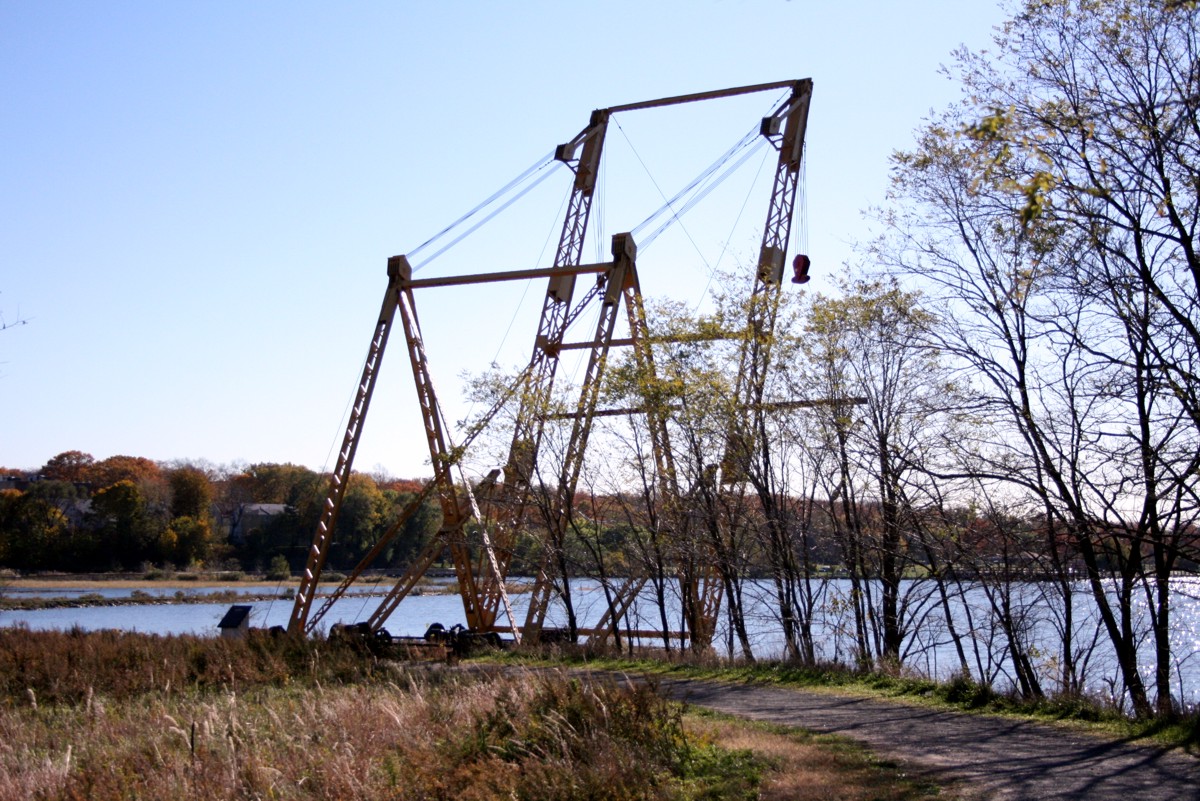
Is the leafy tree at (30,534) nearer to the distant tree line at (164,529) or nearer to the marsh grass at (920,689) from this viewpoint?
the distant tree line at (164,529)

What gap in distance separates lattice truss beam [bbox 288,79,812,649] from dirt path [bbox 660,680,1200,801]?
7.72 metres

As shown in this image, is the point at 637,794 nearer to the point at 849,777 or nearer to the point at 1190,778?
the point at 849,777

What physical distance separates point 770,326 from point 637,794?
41.7 ft

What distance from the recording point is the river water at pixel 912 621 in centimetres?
1504

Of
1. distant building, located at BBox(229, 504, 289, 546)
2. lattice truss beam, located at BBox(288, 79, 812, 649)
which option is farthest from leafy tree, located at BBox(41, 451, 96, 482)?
lattice truss beam, located at BBox(288, 79, 812, 649)

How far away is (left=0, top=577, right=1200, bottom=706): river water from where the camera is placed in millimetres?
15041

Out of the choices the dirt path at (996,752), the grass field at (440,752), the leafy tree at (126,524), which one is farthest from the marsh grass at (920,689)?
the leafy tree at (126,524)

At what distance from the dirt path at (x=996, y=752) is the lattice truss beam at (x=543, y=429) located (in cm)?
772

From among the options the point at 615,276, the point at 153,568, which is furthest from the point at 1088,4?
the point at 153,568

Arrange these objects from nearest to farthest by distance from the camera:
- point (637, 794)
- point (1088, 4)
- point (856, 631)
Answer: point (637, 794) < point (1088, 4) < point (856, 631)

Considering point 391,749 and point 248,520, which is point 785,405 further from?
point 248,520

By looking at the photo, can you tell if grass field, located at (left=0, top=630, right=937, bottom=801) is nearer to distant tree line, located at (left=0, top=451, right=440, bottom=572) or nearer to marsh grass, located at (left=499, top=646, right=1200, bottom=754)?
marsh grass, located at (left=499, top=646, right=1200, bottom=754)

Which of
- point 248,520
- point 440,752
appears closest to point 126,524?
point 248,520

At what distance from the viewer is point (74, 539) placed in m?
63.0
